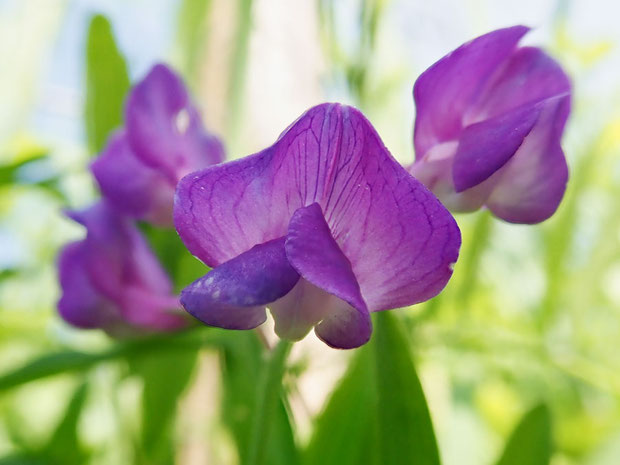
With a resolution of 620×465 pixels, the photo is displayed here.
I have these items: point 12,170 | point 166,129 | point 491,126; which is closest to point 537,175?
point 491,126

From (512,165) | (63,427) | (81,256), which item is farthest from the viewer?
(63,427)

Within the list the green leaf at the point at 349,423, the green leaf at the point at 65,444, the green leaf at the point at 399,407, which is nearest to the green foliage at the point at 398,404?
the green leaf at the point at 399,407

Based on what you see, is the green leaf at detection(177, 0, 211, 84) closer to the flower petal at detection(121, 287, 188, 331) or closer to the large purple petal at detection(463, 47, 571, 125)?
the flower petal at detection(121, 287, 188, 331)

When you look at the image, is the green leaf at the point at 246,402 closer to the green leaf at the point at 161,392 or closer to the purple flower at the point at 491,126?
the green leaf at the point at 161,392

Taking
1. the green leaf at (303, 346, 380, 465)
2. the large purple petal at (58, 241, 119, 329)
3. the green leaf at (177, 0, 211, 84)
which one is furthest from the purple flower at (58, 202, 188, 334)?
the green leaf at (177, 0, 211, 84)

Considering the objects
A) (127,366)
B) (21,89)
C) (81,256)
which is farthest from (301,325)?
(21,89)

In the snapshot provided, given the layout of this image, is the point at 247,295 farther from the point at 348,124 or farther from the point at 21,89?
the point at 21,89
